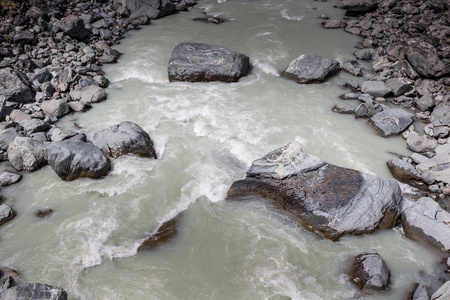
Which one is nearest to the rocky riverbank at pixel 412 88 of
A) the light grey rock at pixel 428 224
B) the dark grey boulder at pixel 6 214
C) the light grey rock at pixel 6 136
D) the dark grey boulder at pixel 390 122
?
the dark grey boulder at pixel 390 122

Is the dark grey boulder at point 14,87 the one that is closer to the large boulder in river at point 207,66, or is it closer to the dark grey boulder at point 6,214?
the dark grey boulder at point 6,214

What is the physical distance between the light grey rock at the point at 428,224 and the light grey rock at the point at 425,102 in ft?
16.7

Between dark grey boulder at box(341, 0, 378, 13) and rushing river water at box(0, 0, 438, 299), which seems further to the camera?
dark grey boulder at box(341, 0, 378, 13)

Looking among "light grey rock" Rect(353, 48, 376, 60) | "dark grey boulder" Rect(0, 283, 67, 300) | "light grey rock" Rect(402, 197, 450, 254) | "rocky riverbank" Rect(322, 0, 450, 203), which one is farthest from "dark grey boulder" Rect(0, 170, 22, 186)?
"light grey rock" Rect(353, 48, 376, 60)

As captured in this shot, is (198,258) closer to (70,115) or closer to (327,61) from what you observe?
(70,115)

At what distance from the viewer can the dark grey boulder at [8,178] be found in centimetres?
865

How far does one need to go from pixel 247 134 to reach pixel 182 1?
14899 millimetres

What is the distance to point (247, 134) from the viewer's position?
10.6m

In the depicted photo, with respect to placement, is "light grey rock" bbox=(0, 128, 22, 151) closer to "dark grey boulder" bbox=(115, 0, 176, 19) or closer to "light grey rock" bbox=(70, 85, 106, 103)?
"light grey rock" bbox=(70, 85, 106, 103)

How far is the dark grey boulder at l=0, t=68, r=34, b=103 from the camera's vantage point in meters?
11.4

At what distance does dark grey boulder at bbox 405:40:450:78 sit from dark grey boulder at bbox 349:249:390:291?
913 cm

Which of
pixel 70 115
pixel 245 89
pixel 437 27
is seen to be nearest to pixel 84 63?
pixel 70 115

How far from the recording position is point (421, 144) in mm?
10016

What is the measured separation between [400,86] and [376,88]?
84 centimetres
